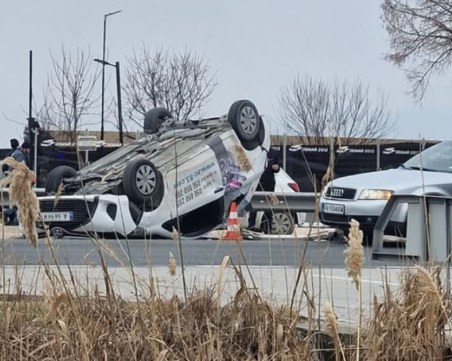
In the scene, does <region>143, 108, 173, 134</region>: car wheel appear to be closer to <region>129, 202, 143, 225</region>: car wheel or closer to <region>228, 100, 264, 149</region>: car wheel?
<region>228, 100, 264, 149</region>: car wheel

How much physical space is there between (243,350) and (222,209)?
9710 millimetres

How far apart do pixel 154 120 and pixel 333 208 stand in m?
3.60

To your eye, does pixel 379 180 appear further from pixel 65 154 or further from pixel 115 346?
pixel 65 154

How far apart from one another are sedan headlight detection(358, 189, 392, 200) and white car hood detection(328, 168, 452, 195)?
0.05m

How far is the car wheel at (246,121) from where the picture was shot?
13.2 m

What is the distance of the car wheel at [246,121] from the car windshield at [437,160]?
7.60 feet

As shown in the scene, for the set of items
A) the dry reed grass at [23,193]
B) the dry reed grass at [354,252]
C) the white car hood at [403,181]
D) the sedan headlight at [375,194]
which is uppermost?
the white car hood at [403,181]

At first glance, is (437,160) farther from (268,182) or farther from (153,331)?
(153,331)

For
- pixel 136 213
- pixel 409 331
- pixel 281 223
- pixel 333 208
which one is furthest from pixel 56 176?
pixel 409 331

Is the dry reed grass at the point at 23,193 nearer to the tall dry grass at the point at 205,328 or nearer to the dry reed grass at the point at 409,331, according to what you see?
the tall dry grass at the point at 205,328

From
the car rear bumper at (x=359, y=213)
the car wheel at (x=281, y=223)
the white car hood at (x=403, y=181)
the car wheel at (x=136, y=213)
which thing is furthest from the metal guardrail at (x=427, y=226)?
the car wheel at (x=136, y=213)

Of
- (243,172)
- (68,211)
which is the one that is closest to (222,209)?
(243,172)

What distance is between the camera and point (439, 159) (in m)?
11.8

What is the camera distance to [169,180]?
12500mm
